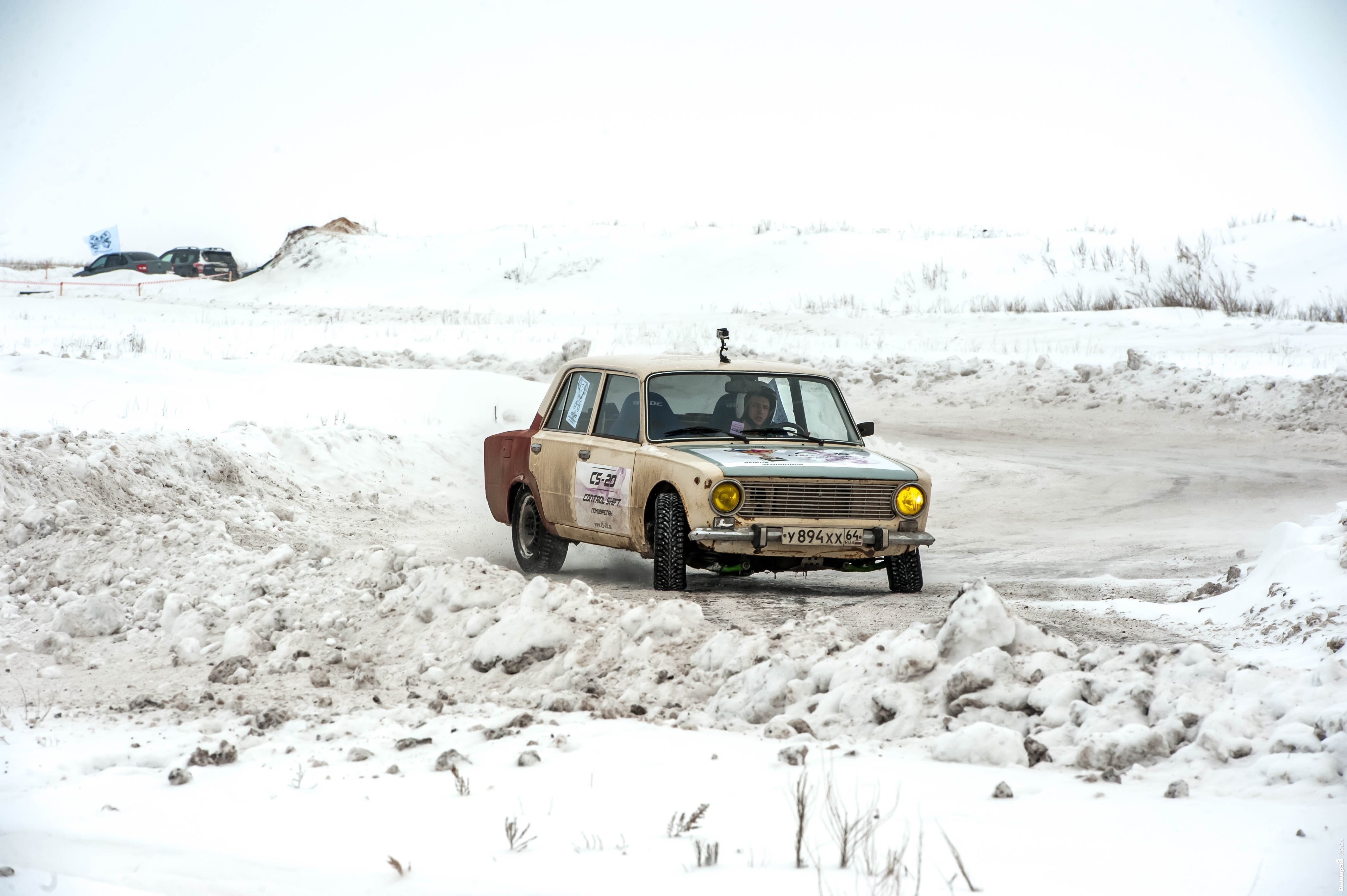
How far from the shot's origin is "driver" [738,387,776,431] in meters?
8.65

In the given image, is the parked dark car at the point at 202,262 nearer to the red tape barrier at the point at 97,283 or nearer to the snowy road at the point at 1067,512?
the red tape barrier at the point at 97,283

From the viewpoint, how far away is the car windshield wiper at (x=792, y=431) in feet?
28.2

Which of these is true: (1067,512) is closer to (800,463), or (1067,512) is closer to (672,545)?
(800,463)

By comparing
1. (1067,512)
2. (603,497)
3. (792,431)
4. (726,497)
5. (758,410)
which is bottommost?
(1067,512)

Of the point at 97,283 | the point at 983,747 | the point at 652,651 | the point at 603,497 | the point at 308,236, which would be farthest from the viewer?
the point at 308,236

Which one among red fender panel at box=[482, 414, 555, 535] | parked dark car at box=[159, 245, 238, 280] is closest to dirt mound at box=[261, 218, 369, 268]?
parked dark car at box=[159, 245, 238, 280]

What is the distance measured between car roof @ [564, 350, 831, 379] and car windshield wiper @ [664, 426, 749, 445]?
1.34ft

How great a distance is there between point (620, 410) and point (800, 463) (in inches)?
59.8

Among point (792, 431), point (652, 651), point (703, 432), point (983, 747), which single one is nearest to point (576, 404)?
point (703, 432)

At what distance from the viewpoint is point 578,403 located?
9.27 meters

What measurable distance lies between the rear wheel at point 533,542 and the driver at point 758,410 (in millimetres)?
1628

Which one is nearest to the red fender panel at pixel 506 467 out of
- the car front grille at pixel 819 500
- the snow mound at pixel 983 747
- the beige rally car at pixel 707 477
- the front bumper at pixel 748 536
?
the beige rally car at pixel 707 477

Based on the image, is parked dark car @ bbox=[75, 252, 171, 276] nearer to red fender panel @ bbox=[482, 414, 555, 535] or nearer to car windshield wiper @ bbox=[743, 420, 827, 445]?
red fender panel @ bbox=[482, 414, 555, 535]

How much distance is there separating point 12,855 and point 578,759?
1.89 m
